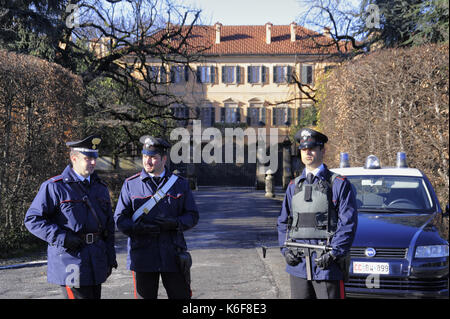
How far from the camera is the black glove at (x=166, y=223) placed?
4.97m

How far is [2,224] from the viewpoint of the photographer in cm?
1084

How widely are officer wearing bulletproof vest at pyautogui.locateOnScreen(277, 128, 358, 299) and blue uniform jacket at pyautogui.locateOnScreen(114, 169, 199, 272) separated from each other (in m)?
0.91

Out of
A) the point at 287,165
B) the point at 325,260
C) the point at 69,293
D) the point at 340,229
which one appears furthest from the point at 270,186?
the point at 69,293

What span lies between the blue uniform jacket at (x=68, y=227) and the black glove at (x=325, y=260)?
1816 millimetres

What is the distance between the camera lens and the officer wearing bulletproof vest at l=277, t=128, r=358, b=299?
15.4 feet

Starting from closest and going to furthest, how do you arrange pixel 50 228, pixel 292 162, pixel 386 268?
pixel 50 228 < pixel 386 268 < pixel 292 162

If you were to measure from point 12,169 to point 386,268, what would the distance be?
7.50 metres

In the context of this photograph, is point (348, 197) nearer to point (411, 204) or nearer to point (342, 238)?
point (342, 238)

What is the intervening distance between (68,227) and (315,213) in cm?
211

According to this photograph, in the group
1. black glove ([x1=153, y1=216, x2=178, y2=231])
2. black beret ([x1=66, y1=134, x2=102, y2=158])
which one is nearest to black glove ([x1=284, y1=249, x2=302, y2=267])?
black glove ([x1=153, y1=216, x2=178, y2=231])

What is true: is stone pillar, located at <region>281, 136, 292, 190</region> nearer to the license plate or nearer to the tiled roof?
the tiled roof

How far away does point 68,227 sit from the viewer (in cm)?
477

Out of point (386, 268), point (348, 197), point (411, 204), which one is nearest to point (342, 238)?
point (348, 197)

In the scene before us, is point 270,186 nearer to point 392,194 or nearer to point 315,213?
point 392,194
